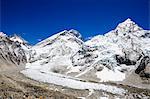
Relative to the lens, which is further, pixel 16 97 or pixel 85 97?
pixel 85 97

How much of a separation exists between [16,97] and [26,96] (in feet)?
13.2

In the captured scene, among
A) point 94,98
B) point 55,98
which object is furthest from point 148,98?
point 55,98

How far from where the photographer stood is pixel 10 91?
57.3m

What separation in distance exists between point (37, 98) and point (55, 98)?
7.80 meters

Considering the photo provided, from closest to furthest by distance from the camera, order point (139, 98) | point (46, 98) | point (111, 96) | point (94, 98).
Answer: point (46, 98) → point (94, 98) → point (111, 96) → point (139, 98)

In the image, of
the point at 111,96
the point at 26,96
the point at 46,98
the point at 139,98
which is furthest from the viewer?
the point at 139,98

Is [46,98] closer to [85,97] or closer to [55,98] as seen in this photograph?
[55,98]

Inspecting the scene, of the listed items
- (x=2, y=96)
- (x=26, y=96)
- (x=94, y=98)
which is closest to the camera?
(x=2, y=96)

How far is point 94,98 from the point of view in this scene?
371 ft

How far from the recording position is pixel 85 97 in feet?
372

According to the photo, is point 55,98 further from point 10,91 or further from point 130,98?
point 130,98

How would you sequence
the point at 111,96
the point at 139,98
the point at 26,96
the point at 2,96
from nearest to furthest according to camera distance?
the point at 2,96 → the point at 26,96 → the point at 111,96 → the point at 139,98

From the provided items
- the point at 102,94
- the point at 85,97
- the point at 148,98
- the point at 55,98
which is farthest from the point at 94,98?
the point at 55,98

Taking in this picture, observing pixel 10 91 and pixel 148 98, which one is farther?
pixel 148 98
